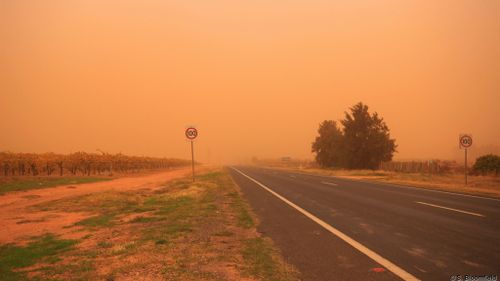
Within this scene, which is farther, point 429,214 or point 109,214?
point 109,214

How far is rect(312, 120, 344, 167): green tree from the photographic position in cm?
6474

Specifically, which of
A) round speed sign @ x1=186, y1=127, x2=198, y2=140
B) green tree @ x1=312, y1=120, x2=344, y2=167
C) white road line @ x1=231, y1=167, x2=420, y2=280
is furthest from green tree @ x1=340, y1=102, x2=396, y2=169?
white road line @ x1=231, y1=167, x2=420, y2=280

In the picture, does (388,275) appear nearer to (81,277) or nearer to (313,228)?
(313,228)

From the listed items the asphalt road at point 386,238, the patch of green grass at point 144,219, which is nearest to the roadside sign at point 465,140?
the asphalt road at point 386,238

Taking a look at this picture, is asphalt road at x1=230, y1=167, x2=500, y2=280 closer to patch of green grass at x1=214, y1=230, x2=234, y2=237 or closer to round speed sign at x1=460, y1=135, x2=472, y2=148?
patch of green grass at x1=214, y1=230, x2=234, y2=237

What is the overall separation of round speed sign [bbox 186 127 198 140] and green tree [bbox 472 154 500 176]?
93.5 feet

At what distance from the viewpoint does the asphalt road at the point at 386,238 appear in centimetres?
591

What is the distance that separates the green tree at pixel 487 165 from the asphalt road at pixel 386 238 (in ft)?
85.1

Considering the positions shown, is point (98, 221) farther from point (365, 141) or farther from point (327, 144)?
point (327, 144)

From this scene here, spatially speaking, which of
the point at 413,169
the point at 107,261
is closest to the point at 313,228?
the point at 107,261

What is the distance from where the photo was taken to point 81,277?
237 inches

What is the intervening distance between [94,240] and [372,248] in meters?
6.42

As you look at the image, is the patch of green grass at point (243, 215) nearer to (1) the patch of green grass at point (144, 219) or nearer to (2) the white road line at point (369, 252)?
(2) the white road line at point (369, 252)

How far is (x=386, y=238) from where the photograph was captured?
27.0 feet
